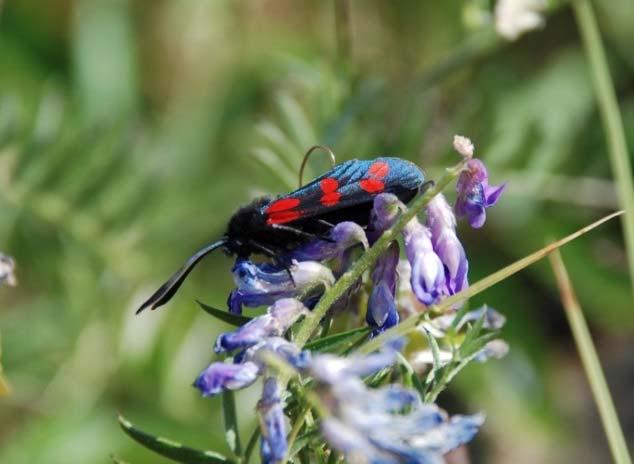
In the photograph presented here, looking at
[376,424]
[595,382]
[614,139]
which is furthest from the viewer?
[614,139]

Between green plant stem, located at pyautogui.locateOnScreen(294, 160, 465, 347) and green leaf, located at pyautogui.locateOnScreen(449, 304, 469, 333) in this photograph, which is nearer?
green plant stem, located at pyautogui.locateOnScreen(294, 160, 465, 347)

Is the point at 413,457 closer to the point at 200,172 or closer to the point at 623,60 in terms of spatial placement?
the point at 200,172

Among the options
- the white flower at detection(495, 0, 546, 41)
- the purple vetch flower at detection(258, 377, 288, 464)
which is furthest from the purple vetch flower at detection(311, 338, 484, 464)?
the white flower at detection(495, 0, 546, 41)

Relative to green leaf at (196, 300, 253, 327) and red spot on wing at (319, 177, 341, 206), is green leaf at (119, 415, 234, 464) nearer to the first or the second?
green leaf at (196, 300, 253, 327)

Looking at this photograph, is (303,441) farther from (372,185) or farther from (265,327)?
(372,185)

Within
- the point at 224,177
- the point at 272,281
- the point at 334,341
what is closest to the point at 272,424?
the point at 334,341

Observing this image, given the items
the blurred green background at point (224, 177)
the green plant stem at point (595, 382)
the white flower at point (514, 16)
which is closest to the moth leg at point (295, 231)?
the green plant stem at point (595, 382)
